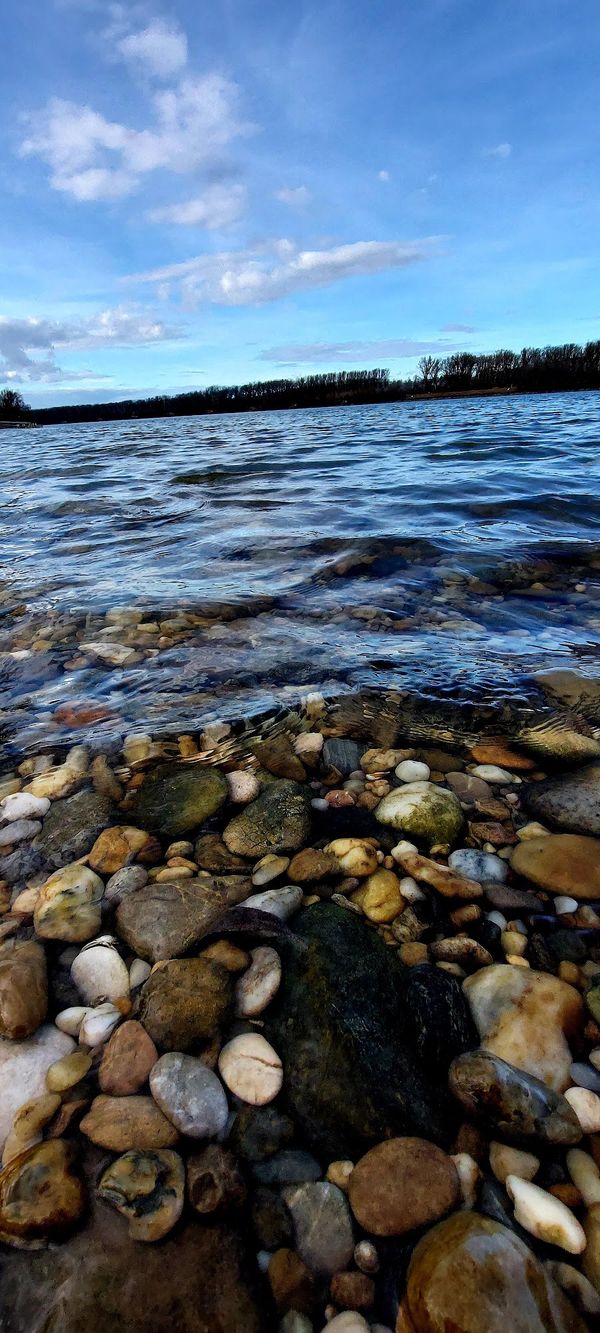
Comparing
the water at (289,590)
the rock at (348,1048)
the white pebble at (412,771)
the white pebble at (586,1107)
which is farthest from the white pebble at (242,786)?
the white pebble at (586,1107)

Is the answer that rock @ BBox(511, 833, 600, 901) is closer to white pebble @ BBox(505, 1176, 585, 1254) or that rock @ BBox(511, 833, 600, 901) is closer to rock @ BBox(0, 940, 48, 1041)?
white pebble @ BBox(505, 1176, 585, 1254)

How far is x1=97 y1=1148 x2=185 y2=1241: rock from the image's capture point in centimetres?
101

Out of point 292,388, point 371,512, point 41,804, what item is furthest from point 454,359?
point 41,804

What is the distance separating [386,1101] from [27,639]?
3367mm

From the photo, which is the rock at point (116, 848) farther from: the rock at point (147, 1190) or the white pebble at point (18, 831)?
the rock at point (147, 1190)

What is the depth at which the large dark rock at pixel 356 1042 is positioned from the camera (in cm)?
118

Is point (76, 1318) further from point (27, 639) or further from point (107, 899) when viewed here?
point (27, 639)

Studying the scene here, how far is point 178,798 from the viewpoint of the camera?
2.15 metres

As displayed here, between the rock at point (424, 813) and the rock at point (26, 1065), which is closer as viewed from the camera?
the rock at point (26, 1065)

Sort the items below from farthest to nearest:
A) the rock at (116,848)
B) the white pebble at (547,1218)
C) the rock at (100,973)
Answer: the rock at (116,848) < the rock at (100,973) < the white pebble at (547,1218)

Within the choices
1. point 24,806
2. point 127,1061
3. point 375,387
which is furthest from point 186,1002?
point 375,387

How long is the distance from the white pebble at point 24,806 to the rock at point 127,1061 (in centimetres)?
99

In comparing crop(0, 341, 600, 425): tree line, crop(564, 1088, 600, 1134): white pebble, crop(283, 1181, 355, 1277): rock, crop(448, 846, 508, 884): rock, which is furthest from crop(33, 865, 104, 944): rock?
crop(0, 341, 600, 425): tree line

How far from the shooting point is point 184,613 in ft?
13.0
